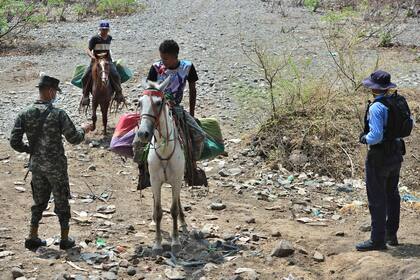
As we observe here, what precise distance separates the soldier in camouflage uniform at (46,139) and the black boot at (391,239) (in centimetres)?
311

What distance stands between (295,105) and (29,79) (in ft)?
25.5

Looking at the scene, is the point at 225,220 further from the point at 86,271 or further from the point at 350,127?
the point at 350,127

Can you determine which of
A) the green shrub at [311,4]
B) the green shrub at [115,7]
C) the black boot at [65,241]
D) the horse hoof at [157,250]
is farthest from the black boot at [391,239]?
the green shrub at [115,7]

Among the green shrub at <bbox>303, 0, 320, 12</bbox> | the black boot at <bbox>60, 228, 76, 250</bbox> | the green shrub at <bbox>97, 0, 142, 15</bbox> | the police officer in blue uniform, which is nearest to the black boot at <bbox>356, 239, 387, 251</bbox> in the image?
the police officer in blue uniform

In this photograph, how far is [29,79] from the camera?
48.5ft

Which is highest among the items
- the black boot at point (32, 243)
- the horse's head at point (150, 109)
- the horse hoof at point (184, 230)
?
the horse's head at point (150, 109)

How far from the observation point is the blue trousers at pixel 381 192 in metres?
5.52

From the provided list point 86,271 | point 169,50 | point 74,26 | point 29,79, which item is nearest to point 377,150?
point 169,50

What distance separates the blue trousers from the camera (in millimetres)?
5520

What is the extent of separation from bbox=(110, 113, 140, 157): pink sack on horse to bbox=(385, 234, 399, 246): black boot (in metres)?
2.74

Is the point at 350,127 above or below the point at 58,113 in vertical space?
below

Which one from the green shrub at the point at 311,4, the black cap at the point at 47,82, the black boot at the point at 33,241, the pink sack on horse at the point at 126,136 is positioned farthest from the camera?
the green shrub at the point at 311,4

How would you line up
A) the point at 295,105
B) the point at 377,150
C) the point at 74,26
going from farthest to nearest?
1. the point at 74,26
2. the point at 295,105
3. the point at 377,150

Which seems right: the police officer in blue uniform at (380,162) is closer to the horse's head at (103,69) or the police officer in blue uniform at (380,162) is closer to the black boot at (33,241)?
the black boot at (33,241)
